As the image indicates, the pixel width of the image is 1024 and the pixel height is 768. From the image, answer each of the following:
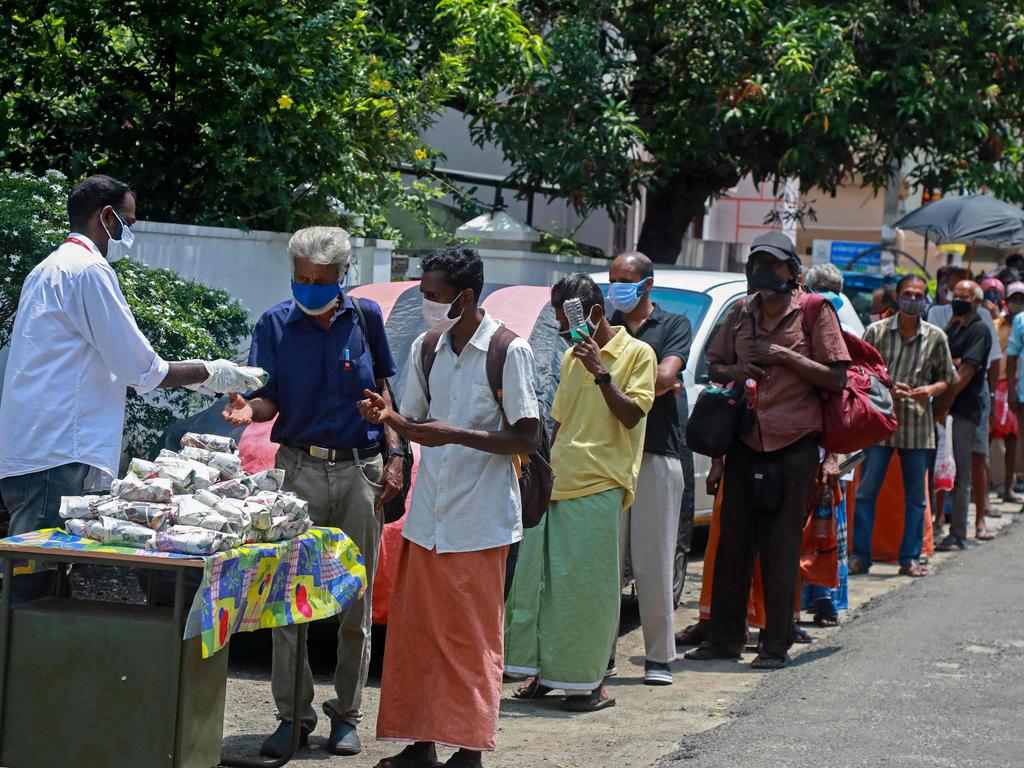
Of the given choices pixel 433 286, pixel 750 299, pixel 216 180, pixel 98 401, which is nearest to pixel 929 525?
pixel 750 299

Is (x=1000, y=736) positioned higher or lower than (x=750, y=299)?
lower

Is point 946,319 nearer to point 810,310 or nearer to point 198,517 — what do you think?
point 810,310

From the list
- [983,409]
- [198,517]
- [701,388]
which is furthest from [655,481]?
[983,409]

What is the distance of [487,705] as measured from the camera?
17.3 ft

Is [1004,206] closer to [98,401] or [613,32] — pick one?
[613,32]

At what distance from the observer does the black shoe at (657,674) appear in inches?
277

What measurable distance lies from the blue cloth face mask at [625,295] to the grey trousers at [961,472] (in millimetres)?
5396

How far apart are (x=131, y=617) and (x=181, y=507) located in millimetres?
368

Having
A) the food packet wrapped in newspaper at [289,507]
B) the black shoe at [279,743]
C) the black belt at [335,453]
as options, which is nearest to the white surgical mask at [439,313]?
the black belt at [335,453]

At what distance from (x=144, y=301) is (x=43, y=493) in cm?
315

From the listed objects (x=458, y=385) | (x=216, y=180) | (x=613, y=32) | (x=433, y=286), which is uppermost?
(x=613, y=32)

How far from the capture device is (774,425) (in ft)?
23.9

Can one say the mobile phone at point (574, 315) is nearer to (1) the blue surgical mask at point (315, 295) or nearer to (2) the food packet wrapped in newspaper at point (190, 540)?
(1) the blue surgical mask at point (315, 295)

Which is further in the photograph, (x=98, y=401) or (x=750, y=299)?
(x=750, y=299)
